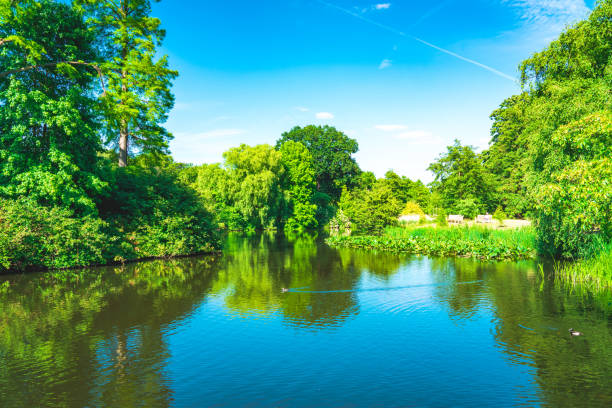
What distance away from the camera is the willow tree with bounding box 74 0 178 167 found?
21.3 metres

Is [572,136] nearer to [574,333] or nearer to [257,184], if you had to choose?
[574,333]

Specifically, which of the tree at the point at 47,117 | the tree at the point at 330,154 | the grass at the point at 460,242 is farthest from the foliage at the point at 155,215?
the tree at the point at 330,154

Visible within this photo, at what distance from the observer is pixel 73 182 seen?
17.3 metres

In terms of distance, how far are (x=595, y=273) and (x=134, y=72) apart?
2473 centimetres

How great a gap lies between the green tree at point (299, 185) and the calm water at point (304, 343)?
39.9 meters

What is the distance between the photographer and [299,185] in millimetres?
56344

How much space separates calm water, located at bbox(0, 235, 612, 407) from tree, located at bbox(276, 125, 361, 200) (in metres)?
50.3

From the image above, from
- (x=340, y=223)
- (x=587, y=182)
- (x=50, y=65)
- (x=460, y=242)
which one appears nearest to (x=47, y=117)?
(x=50, y=65)

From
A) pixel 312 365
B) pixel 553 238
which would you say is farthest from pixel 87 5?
pixel 553 238

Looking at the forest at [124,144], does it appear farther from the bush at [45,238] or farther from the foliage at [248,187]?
the foliage at [248,187]

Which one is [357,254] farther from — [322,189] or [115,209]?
[322,189]

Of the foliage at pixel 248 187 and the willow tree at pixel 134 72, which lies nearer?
the willow tree at pixel 134 72

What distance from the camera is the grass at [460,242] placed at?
20.5 metres

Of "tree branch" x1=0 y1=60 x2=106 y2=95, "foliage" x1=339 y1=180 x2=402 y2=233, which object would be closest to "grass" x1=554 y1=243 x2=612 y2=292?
"foliage" x1=339 y1=180 x2=402 y2=233
